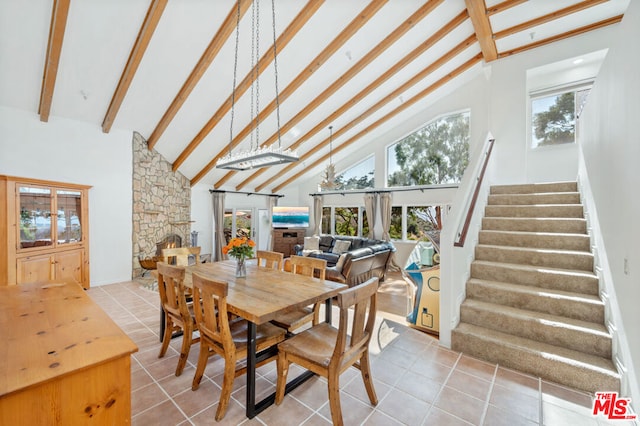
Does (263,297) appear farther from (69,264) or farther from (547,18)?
(547,18)

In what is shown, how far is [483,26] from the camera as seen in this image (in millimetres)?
4430

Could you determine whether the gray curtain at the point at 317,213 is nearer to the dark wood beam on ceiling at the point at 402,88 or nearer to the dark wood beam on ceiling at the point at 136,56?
the dark wood beam on ceiling at the point at 402,88

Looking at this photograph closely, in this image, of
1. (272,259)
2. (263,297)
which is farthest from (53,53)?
(263,297)

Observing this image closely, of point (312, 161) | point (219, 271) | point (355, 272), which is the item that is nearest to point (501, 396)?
point (219, 271)

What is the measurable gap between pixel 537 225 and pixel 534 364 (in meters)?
1.86

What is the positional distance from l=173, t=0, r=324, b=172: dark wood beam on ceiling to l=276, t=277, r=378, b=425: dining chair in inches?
144

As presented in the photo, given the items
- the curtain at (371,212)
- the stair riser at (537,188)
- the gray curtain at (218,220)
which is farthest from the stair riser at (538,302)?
the gray curtain at (218,220)

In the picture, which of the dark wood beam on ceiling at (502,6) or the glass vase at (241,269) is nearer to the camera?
the glass vase at (241,269)

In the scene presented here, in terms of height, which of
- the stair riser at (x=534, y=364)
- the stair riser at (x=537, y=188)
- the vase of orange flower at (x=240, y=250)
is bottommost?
the stair riser at (x=534, y=364)

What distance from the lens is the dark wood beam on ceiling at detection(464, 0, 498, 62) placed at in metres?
4.05

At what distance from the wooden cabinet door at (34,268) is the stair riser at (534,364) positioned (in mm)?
5537

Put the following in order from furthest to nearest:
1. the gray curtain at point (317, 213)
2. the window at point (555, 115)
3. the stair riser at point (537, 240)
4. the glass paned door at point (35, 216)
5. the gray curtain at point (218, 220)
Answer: the gray curtain at point (317, 213), the gray curtain at point (218, 220), the window at point (555, 115), the glass paned door at point (35, 216), the stair riser at point (537, 240)

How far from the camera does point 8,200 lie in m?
3.79

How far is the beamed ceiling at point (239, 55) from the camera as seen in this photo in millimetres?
3441
